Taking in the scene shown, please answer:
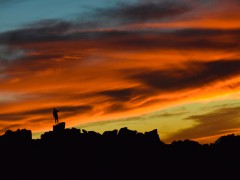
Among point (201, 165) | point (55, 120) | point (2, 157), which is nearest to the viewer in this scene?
point (2, 157)

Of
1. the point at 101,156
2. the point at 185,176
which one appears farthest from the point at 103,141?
the point at 185,176

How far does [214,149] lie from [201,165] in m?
6.42

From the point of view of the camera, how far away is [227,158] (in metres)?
130

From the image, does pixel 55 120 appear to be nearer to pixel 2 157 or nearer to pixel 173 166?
pixel 2 157

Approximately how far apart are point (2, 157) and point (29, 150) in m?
5.79

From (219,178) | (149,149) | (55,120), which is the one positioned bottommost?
(219,178)

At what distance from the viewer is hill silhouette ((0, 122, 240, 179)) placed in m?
114

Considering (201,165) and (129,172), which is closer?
(129,172)

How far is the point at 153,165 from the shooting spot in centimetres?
12325

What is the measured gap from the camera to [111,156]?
121 m

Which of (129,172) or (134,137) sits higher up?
(134,137)

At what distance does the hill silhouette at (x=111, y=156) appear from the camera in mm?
113688

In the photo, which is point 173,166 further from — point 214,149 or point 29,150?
point 29,150

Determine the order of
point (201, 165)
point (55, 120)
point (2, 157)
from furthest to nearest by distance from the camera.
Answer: point (201, 165) < point (55, 120) < point (2, 157)
